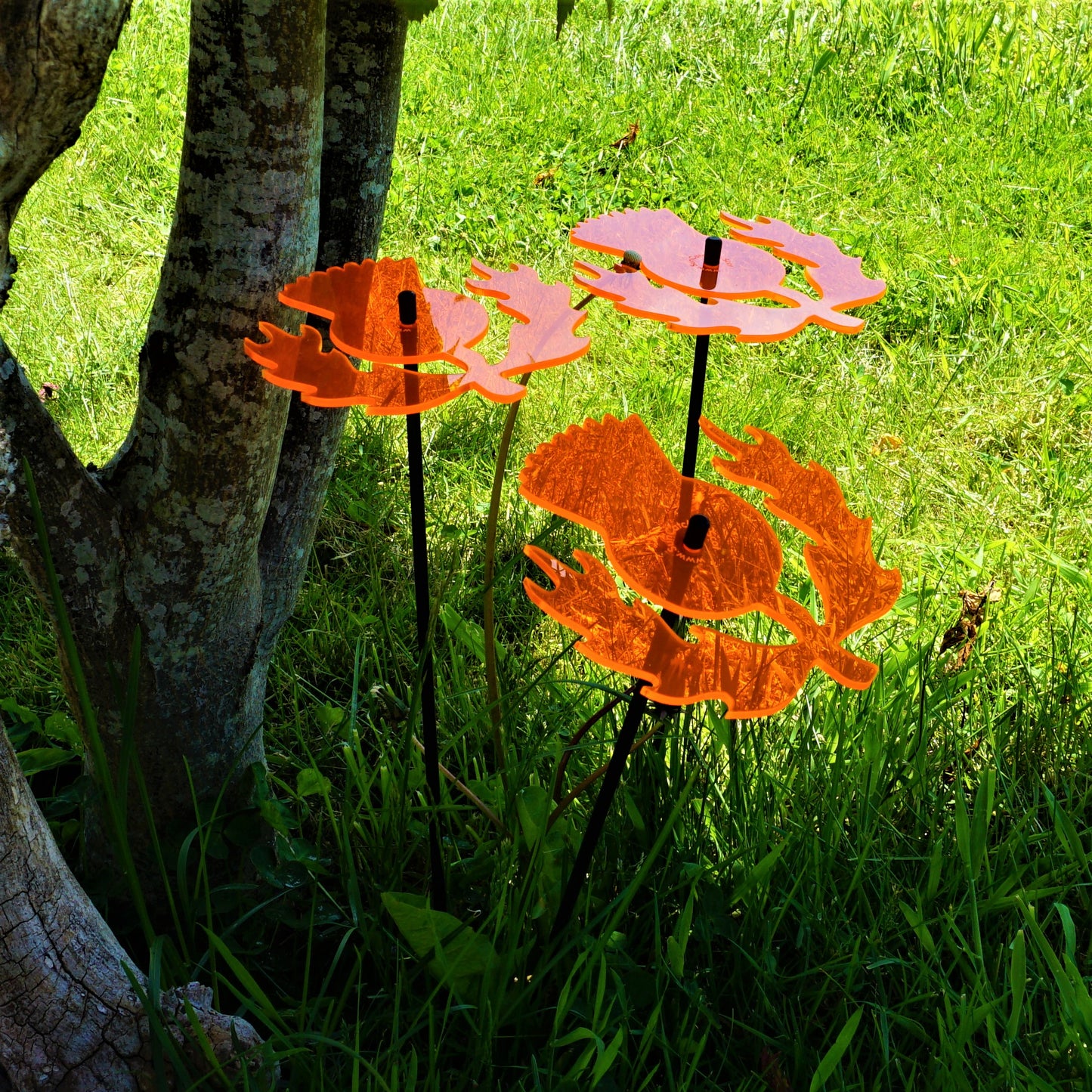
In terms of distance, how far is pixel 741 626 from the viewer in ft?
7.11

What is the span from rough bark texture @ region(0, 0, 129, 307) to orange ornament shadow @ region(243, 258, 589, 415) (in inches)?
10.2

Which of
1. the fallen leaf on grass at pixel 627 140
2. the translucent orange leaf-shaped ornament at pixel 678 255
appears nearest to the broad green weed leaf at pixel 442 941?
the translucent orange leaf-shaped ornament at pixel 678 255

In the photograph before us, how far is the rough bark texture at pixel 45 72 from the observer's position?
95cm

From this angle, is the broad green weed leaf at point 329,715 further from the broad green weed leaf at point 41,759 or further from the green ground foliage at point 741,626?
the broad green weed leaf at point 41,759

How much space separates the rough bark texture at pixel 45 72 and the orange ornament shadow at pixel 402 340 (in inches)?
10.2

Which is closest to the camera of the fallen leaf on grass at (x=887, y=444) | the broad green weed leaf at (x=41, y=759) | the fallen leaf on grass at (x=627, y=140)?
the broad green weed leaf at (x=41, y=759)

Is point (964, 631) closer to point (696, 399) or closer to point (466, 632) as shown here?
point (466, 632)

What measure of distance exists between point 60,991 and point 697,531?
0.89 m

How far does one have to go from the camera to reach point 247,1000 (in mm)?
1268

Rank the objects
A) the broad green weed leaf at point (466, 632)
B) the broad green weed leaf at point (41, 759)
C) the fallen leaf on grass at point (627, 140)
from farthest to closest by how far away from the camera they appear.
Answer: the fallen leaf on grass at point (627, 140), the broad green weed leaf at point (466, 632), the broad green weed leaf at point (41, 759)

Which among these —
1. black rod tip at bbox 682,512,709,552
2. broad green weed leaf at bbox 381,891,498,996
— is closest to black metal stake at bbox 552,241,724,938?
black rod tip at bbox 682,512,709,552

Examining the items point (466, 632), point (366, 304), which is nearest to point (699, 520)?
point (366, 304)

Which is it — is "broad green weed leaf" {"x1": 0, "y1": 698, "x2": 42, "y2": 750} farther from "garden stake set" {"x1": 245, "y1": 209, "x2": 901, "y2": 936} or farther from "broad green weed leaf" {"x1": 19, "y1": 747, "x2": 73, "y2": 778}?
"garden stake set" {"x1": 245, "y1": 209, "x2": 901, "y2": 936}

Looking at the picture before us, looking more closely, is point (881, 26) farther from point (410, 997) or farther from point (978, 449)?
point (410, 997)
